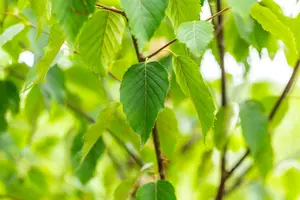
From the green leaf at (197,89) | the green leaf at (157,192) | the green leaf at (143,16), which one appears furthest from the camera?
the green leaf at (157,192)

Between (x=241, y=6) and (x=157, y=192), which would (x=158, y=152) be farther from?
(x=241, y=6)

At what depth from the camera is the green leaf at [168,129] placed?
759 mm

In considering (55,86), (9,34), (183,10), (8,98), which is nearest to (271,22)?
(183,10)

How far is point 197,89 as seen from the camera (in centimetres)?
55

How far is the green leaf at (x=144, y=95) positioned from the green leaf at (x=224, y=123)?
0.28 metres

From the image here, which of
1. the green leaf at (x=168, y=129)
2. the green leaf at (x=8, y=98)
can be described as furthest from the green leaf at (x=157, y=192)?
the green leaf at (x=8, y=98)

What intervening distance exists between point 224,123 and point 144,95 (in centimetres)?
32

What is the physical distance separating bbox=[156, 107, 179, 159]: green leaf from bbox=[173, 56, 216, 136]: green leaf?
7.9 inches

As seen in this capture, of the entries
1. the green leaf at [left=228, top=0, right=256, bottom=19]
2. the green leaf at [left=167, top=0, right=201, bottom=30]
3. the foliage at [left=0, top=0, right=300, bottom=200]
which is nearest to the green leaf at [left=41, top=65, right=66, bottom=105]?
the foliage at [left=0, top=0, right=300, bottom=200]

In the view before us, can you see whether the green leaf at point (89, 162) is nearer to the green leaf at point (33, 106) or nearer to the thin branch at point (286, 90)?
the green leaf at point (33, 106)

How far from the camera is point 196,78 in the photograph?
0.55 m

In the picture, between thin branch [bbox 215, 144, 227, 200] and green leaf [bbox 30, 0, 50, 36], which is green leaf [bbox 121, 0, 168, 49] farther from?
thin branch [bbox 215, 144, 227, 200]

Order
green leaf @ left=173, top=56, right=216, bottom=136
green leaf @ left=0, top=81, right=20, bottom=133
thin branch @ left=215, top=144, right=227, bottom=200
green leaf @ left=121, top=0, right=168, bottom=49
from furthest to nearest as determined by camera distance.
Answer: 1. green leaf @ left=0, top=81, right=20, bottom=133
2. thin branch @ left=215, top=144, right=227, bottom=200
3. green leaf @ left=173, top=56, right=216, bottom=136
4. green leaf @ left=121, top=0, right=168, bottom=49

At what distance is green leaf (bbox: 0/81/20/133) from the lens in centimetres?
103
